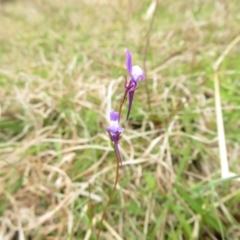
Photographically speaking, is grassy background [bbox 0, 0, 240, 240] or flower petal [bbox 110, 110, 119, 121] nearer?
flower petal [bbox 110, 110, 119, 121]

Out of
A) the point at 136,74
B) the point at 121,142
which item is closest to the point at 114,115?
the point at 136,74

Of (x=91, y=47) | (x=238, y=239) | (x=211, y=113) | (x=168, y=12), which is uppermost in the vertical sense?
(x=168, y=12)

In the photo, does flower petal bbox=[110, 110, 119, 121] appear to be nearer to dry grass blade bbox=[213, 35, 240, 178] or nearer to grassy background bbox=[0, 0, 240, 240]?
grassy background bbox=[0, 0, 240, 240]

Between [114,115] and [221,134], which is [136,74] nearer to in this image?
[114,115]

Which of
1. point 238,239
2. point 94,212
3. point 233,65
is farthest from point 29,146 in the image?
point 233,65

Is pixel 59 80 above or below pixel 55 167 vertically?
above

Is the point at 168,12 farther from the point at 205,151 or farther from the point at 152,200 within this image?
the point at 152,200

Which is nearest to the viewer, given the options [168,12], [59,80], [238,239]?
[238,239]

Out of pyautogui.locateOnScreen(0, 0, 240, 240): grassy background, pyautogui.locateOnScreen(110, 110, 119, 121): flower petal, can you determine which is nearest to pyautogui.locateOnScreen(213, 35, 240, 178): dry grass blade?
pyautogui.locateOnScreen(0, 0, 240, 240): grassy background
